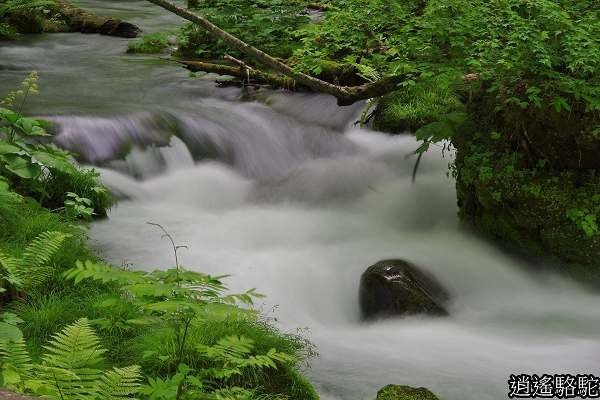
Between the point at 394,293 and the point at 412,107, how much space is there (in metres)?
4.16

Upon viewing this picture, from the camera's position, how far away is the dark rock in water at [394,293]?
5.34 m

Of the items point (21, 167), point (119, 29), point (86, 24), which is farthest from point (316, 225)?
point (86, 24)

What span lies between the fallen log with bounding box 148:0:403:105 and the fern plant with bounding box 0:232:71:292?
2.74m

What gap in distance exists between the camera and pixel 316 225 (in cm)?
746

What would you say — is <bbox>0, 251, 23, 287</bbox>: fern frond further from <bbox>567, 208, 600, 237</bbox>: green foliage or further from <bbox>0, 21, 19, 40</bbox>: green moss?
<bbox>0, 21, 19, 40</bbox>: green moss

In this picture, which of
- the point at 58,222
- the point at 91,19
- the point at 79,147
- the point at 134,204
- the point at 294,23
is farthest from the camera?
the point at 91,19

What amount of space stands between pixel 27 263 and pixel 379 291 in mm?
2860

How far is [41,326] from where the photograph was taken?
12.8 ft

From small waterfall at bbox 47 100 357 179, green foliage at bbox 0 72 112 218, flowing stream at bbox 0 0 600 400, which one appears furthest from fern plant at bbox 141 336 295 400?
small waterfall at bbox 47 100 357 179

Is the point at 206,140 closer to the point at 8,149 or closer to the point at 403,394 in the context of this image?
the point at 8,149

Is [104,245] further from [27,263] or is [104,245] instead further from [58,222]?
[27,263]

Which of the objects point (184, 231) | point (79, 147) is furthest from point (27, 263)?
point (79, 147)

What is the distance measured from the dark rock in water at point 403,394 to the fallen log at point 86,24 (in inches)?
545

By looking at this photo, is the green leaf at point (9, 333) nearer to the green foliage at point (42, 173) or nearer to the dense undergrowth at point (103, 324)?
the dense undergrowth at point (103, 324)
